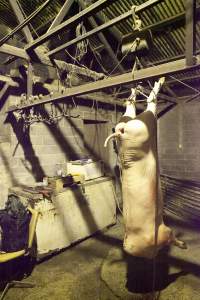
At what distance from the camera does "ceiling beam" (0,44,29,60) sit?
4.04 metres

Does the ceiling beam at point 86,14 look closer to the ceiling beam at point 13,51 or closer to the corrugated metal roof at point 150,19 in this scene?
the ceiling beam at point 13,51

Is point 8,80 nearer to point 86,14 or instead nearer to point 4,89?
point 4,89

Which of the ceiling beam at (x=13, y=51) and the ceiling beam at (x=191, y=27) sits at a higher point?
the ceiling beam at (x=13, y=51)

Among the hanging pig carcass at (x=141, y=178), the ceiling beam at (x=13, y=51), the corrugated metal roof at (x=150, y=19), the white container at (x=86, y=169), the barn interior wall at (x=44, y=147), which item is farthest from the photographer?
the white container at (x=86, y=169)

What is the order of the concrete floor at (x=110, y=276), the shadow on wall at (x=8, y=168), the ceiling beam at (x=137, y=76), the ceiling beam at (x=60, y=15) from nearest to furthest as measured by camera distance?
the ceiling beam at (x=137, y=76)
the ceiling beam at (x=60, y=15)
the concrete floor at (x=110, y=276)
the shadow on wall at (x=8, y=168)

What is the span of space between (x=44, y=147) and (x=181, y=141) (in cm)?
486

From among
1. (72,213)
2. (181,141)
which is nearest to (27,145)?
(72,213)

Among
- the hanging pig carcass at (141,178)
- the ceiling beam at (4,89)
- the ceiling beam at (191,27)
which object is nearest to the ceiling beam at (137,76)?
the ceiling beam at (191,27)

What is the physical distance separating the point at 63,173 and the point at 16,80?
8.71 ft

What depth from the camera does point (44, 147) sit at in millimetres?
6715

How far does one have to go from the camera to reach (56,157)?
7.02 metres

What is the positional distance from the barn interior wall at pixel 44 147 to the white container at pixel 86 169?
44cm

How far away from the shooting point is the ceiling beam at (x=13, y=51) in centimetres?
404

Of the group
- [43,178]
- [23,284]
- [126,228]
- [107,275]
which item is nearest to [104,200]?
[43,178]
